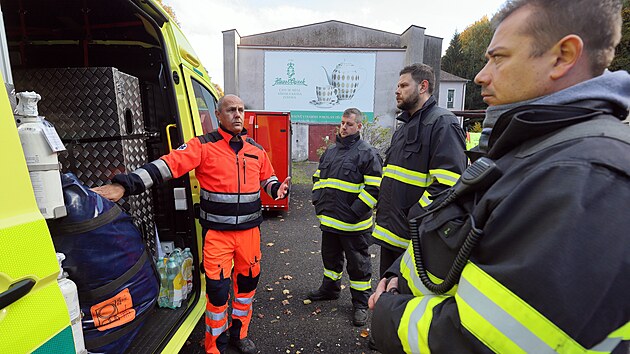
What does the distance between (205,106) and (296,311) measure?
240 centimetres

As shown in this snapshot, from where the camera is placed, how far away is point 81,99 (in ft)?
8.28

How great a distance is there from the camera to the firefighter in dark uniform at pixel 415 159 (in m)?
2.51

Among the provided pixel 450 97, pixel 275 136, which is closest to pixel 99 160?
pixel 275 136

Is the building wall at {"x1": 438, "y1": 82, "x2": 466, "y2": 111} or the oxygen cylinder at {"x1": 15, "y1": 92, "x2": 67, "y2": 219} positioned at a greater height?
the building wall at {"x1": 438, "y1": 82, "x2": 466, "y2": 111}

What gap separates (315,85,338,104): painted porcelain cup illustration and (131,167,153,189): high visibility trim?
57.3 ft

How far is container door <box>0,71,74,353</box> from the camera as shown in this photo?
37.7 inches

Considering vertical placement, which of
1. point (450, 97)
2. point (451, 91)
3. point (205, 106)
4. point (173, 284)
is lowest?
point (173, 284)

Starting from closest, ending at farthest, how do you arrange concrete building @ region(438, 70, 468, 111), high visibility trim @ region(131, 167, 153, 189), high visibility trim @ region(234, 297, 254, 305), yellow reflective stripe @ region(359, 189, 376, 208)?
high visibility trim @ region(131, 167, 153, 189), high visibility trim @ region(234, 297, 254, 305), yellow reflective stripe @ region(359, 189, 376, 208), concrete building @ region(438, 70, 468, 111)

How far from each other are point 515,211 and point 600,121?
32 cm

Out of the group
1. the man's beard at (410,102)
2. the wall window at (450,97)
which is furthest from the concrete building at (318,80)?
the man's beard at (410,102)

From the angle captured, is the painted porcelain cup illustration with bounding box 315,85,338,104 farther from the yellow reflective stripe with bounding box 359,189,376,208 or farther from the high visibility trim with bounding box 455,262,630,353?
the high visibility trim with bounding box 455,262,630,353

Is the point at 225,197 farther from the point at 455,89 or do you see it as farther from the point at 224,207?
the point at 455,89

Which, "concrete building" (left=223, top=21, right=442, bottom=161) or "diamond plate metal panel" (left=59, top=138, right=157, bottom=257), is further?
"concrete building" (left=223, top=21, right=442, bottom=161)

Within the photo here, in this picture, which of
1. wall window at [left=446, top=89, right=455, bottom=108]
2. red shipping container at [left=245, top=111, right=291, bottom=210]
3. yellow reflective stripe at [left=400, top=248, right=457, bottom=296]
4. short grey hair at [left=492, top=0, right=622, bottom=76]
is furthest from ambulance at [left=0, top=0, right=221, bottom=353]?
wall window at [left=446, top=89, right=455, bottom=108]
